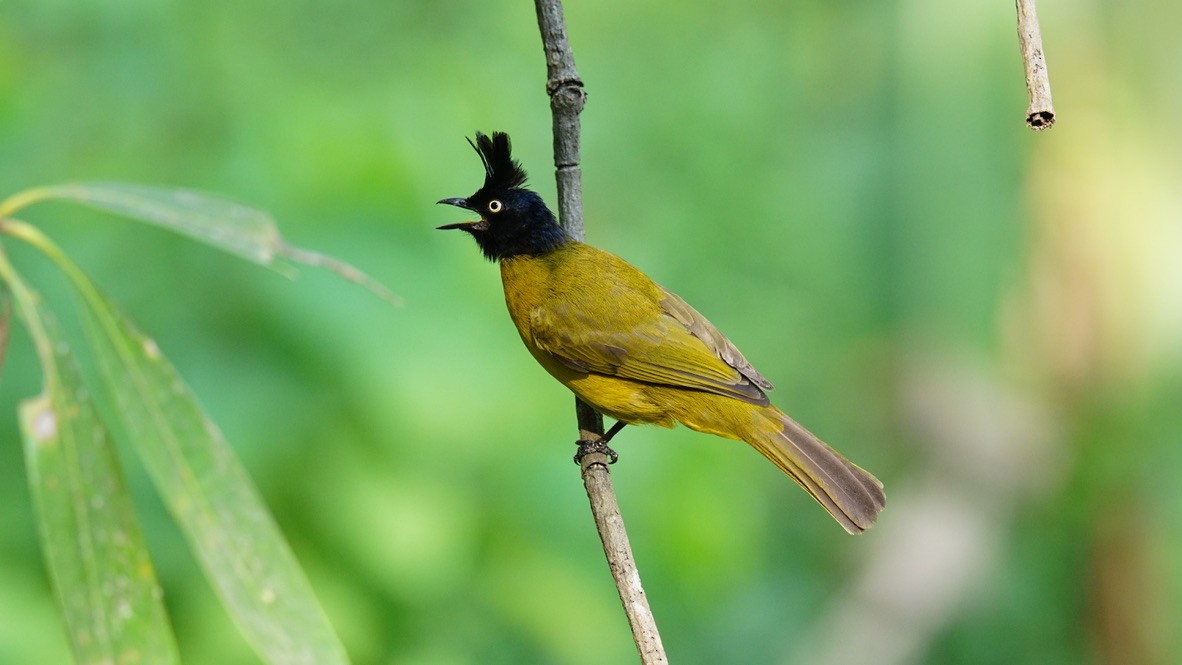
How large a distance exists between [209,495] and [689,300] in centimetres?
441

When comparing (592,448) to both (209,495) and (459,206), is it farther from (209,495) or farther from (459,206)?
(209,495)

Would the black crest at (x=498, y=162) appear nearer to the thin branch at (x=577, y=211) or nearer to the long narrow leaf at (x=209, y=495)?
the thin branch at (x=577, y=211)

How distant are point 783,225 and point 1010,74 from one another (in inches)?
64.7

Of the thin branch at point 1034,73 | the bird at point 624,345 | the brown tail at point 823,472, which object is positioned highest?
the thin branch at point 1034,73

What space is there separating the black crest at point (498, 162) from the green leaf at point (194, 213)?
216 centimetres

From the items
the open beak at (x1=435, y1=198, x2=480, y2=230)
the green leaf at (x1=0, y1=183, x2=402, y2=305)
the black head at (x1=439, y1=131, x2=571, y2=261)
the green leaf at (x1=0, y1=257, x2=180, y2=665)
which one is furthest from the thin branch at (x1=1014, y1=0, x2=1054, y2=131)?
the black head at (x1=439, y1=131, x2=571, y2=261)

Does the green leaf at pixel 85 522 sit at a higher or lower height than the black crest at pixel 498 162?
lower

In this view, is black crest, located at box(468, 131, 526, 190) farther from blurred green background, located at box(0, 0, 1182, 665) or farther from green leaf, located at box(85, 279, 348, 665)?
green leaf, located at box(85, 279, 348, 665)

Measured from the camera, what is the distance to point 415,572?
2.88 metres

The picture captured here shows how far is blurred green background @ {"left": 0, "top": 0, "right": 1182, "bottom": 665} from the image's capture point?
9.89 feet

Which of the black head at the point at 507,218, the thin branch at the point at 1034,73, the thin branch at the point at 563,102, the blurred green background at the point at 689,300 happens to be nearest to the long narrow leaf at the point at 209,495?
the thin branch at the point at 1034,73

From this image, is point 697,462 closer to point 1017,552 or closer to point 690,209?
point 690,209

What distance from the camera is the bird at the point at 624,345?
3.43 m

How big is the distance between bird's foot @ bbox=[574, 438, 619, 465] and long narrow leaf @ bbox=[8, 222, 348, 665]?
158cm
